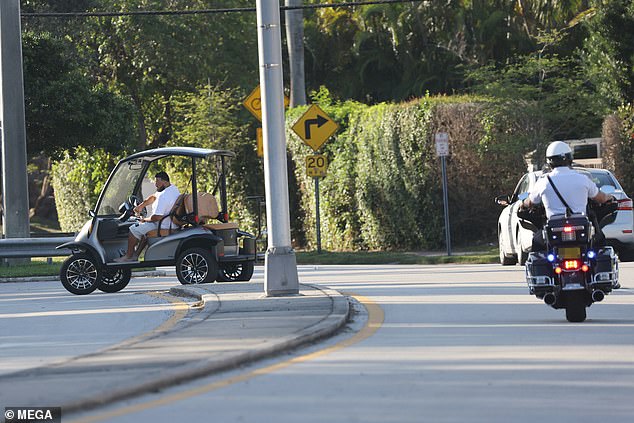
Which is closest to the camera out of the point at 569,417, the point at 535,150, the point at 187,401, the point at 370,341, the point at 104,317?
the point at 569,417

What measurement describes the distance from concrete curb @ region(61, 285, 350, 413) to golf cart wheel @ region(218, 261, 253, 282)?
261 inches

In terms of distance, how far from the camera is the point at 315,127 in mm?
32000

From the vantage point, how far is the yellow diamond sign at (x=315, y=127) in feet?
104

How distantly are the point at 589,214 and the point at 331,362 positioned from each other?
4.41 metres

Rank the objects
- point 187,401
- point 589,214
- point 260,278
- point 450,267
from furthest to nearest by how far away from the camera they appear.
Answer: point 450,267, point 260,278, point 589,214, point 187,401

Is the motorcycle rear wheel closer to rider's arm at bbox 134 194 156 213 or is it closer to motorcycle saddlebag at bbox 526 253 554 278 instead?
motorcycle saddlebag at bbox 526 253 554 278

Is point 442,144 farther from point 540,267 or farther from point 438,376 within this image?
point 438,376

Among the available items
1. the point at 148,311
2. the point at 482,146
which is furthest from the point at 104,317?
the point at 482,146

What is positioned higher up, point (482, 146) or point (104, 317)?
point (482, 146)

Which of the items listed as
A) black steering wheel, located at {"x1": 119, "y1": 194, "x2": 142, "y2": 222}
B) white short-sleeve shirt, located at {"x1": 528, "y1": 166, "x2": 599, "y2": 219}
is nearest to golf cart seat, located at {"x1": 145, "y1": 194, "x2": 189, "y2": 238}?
black steering wheel, located at {"x1": 119, "y1": 194, "x2": 142, "y2": 222}

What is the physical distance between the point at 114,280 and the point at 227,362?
11.6 metres

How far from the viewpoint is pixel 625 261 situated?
24297 mm

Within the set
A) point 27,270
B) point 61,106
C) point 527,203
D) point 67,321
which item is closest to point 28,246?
point 27,270

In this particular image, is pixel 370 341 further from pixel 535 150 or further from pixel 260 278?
pixel 535 150
